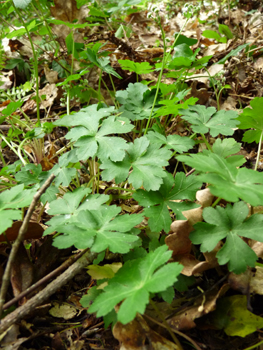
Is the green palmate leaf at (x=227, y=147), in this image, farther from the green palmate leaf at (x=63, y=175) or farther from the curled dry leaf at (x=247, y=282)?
the green palmate leaf at (x=63, y=175)

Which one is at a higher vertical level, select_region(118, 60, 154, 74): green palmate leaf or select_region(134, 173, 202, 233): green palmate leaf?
select_region(118, 60, 154, 74): green palmate leaf

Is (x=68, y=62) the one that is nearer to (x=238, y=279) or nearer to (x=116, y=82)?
(x=116, y=82)

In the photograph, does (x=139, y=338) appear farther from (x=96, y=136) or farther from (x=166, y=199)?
(x=96, y=136)

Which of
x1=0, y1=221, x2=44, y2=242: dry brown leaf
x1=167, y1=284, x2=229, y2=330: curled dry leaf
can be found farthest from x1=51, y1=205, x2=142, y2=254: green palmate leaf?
x1=167, y1=284, x2=229, y2=330: curled dry leaf

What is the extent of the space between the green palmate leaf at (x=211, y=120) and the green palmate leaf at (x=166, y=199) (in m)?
0.41

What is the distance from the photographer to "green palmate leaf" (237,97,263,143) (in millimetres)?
1512

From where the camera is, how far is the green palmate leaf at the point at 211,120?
1.53 meters

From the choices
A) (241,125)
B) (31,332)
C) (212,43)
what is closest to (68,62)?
(212,43)

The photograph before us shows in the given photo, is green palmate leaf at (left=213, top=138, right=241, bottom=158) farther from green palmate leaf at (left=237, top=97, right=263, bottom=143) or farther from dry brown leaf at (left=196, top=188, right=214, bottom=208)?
dry brown leaf at (left=196, top=188, right=214, bottom=208)

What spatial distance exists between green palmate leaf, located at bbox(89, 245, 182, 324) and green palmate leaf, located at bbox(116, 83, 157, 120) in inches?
45.5

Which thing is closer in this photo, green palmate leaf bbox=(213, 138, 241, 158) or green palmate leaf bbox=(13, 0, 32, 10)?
green palmate leaf bbox=(213, 138, 241, 158)

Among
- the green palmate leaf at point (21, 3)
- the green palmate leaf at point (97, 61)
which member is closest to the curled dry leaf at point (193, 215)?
the green palmate leaf at point (97, 61)

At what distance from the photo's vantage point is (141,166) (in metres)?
1.34

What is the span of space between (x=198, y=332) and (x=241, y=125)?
1.20 meters
